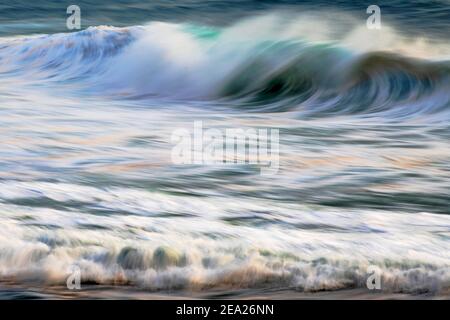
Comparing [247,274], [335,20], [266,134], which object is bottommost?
[247,274]

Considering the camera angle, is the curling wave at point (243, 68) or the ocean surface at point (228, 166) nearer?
the ocean surface at point (228, 166)

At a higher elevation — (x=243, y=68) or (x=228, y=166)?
(x=243, y=68)

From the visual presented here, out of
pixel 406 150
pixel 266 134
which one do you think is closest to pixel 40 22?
pixel 266 134

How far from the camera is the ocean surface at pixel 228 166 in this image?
11.9ft

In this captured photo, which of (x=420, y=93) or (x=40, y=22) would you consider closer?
(x=420, y=93)

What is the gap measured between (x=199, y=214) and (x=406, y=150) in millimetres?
2494

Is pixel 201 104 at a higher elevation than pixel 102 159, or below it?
higher

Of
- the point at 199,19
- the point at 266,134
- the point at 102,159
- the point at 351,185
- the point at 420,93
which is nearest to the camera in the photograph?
the point at 351,185

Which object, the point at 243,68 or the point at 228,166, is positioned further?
the point at 243,68

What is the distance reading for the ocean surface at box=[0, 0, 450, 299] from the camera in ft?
11.9

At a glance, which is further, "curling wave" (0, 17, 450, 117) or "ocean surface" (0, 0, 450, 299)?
"curling wave" (0, 17, 450, 117)

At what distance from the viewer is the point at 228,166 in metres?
5.75

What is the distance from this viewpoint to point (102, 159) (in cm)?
593

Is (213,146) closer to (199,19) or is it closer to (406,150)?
(406,150)
